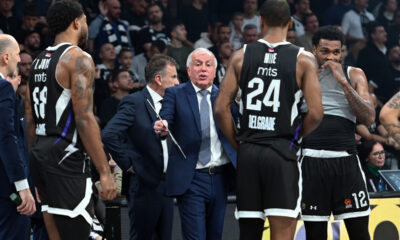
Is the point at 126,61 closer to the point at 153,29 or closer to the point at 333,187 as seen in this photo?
the point at 153,29

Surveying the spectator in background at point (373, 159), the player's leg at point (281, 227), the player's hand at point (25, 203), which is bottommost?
the spectator in background at point (373, 159)

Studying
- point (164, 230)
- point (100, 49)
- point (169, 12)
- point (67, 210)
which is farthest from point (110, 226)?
point (169, 12)

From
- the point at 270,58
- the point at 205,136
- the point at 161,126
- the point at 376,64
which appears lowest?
the point at 205,136

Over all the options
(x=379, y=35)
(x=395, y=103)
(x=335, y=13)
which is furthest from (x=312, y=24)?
(x=395, y=103)

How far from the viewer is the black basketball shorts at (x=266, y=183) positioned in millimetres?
4945

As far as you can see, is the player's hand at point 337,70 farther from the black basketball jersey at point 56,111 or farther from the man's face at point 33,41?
the man's face at point 33,41

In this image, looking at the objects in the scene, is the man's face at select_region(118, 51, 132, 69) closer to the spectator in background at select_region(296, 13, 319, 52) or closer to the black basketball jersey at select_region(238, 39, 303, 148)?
the spectator in background at select_region(296, 13, 319, 52)

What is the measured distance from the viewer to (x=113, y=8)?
1155 cm

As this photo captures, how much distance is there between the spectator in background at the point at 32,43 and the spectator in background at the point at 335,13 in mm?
5974

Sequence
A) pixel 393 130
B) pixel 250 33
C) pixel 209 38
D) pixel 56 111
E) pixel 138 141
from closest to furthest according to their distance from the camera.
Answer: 1. pixel 56 111
2. pixel 393 130
3. pixel 138 141
4. pixel 250 33
5. pixel 209 38

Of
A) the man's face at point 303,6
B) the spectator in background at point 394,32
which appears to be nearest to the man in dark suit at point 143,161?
the man's face at point 303,6

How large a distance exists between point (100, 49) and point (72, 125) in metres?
6.36

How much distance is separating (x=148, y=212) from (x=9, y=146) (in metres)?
1.90

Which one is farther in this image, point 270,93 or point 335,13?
point 335,13
